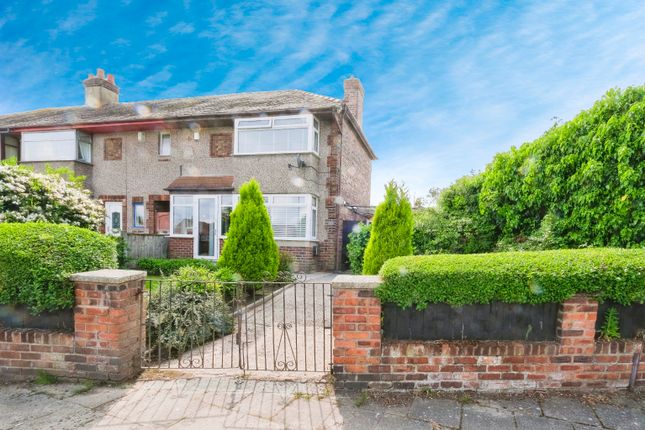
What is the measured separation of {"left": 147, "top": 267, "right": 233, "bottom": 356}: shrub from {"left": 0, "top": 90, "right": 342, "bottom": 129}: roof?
27.6ft

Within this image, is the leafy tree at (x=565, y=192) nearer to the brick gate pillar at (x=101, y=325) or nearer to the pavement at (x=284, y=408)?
the pavement at (x=284, y=408)

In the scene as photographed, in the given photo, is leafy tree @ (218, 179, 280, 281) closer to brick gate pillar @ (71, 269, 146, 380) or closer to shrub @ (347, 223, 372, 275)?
shrub @ (347, 223, 372, 275)

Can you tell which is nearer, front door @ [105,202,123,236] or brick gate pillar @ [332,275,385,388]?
brick gate pillar @ [332,275,385,388]

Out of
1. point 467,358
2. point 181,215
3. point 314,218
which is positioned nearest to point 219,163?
point 181,215

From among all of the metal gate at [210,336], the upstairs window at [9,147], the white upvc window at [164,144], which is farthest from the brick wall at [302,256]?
the upstairs window at [9,147]

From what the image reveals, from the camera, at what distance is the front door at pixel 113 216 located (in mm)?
14086

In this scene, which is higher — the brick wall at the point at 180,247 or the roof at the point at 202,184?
the roof at the point at 202,184

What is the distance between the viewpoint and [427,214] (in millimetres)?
7277

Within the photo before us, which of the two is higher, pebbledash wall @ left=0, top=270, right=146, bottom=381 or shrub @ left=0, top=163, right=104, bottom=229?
shrub @ left=0, top=163, right=104, bottom=229

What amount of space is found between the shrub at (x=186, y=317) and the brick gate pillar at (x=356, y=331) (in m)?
1.90

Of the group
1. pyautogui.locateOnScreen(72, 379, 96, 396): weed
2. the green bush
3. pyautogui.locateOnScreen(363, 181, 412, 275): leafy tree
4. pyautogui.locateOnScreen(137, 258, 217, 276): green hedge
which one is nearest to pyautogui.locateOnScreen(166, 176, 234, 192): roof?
pyautogui.locateOnScreen(137, 258, 217, 276): green hedge

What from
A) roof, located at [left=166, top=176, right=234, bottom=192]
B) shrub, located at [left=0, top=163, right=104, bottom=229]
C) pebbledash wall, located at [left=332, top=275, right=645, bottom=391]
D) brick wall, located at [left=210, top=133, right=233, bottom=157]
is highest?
brick wall, located at [left=210, top=133, right=233, bottom=157]

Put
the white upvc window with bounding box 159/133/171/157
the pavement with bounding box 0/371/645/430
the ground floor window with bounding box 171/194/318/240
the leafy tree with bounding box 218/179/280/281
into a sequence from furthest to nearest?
the white upvc window with bounding box 159/133/171/157 → the ground floor window with bounding box 171/194/318/240 → the leafy tree with bounding box 218/179/280/281 → the pavement with bounding box 0/371/645/430

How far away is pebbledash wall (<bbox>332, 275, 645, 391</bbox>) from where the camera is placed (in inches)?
118
